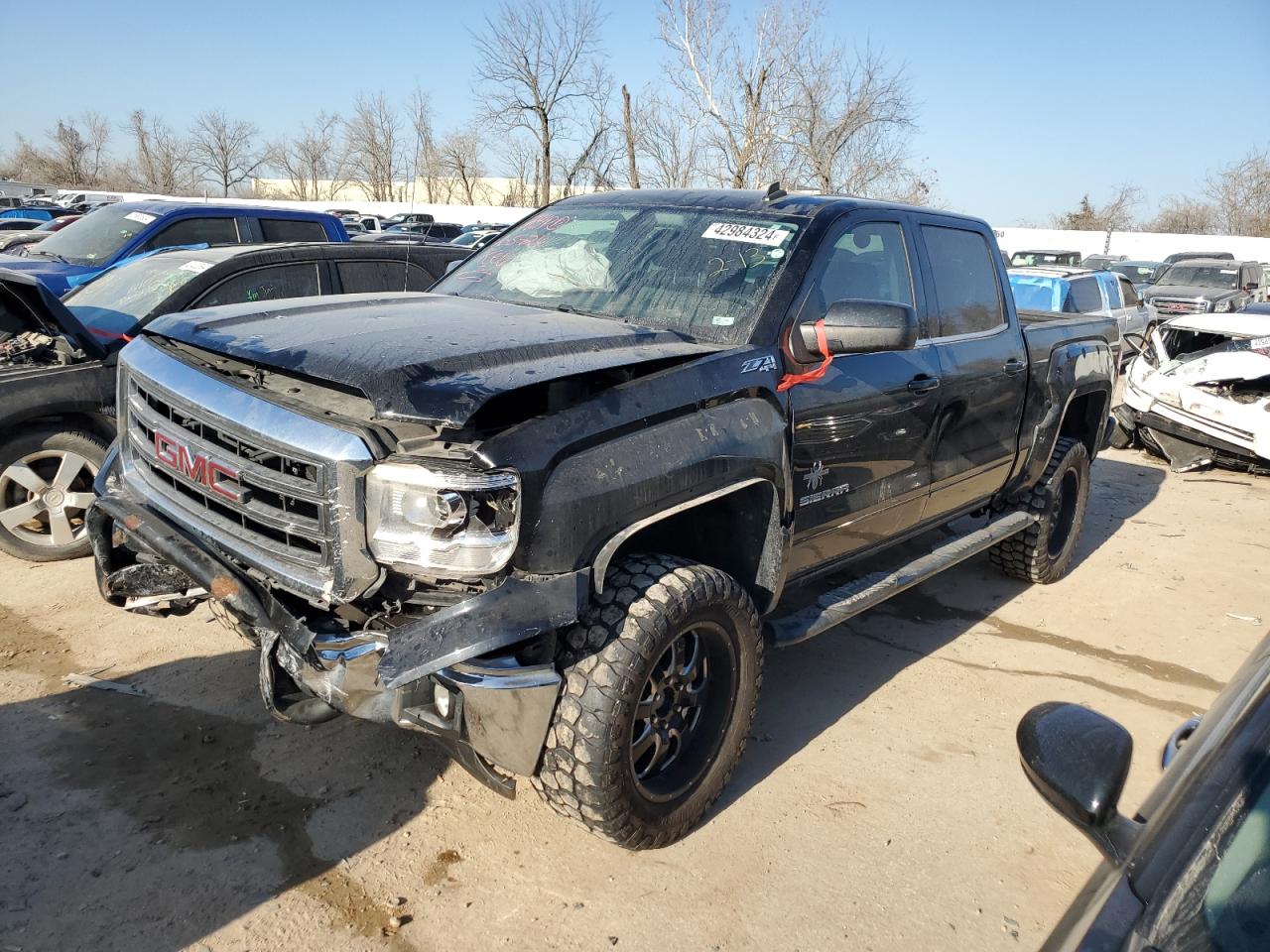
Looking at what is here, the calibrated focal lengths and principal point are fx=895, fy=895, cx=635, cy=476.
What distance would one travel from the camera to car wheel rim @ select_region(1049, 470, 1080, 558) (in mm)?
5762

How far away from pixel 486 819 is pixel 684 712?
30.0 inches

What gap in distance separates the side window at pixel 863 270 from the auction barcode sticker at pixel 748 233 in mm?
190

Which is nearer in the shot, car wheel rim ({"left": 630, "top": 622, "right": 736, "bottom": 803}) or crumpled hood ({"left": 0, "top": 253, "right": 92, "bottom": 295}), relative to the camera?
car wheel rim ({"left": 630, "top": 622, "right": 736, "bottom": 803})

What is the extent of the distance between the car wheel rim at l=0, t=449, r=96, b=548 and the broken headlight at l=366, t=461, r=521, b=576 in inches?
135

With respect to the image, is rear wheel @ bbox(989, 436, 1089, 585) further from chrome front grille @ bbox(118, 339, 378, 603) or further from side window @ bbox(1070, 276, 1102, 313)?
side window @ bbox(1070, 276, 1102, 313)

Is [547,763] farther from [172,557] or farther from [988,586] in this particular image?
[988,586]

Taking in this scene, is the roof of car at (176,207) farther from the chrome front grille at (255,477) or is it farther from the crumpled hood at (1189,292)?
the crumpled hood at (1189,292)

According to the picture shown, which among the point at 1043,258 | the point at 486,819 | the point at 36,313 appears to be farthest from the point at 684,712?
the point at 1043,258

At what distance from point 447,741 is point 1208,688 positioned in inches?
152

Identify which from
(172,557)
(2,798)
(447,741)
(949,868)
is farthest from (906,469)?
(2,798)

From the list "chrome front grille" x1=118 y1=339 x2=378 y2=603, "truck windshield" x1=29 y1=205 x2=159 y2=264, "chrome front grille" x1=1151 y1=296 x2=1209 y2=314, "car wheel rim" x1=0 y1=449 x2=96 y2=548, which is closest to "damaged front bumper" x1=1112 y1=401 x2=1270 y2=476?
"chrome front grille" x1=118 y1=339 x2=378 y2=603

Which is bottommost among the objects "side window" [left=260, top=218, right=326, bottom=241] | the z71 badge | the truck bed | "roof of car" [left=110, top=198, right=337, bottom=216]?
the truck bed

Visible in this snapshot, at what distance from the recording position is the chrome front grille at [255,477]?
236 cm

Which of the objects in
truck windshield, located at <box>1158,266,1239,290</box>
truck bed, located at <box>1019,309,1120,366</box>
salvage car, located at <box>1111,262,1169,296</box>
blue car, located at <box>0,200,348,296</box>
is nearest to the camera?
truck bed, located at <box>1019,309,1120,366</box>
